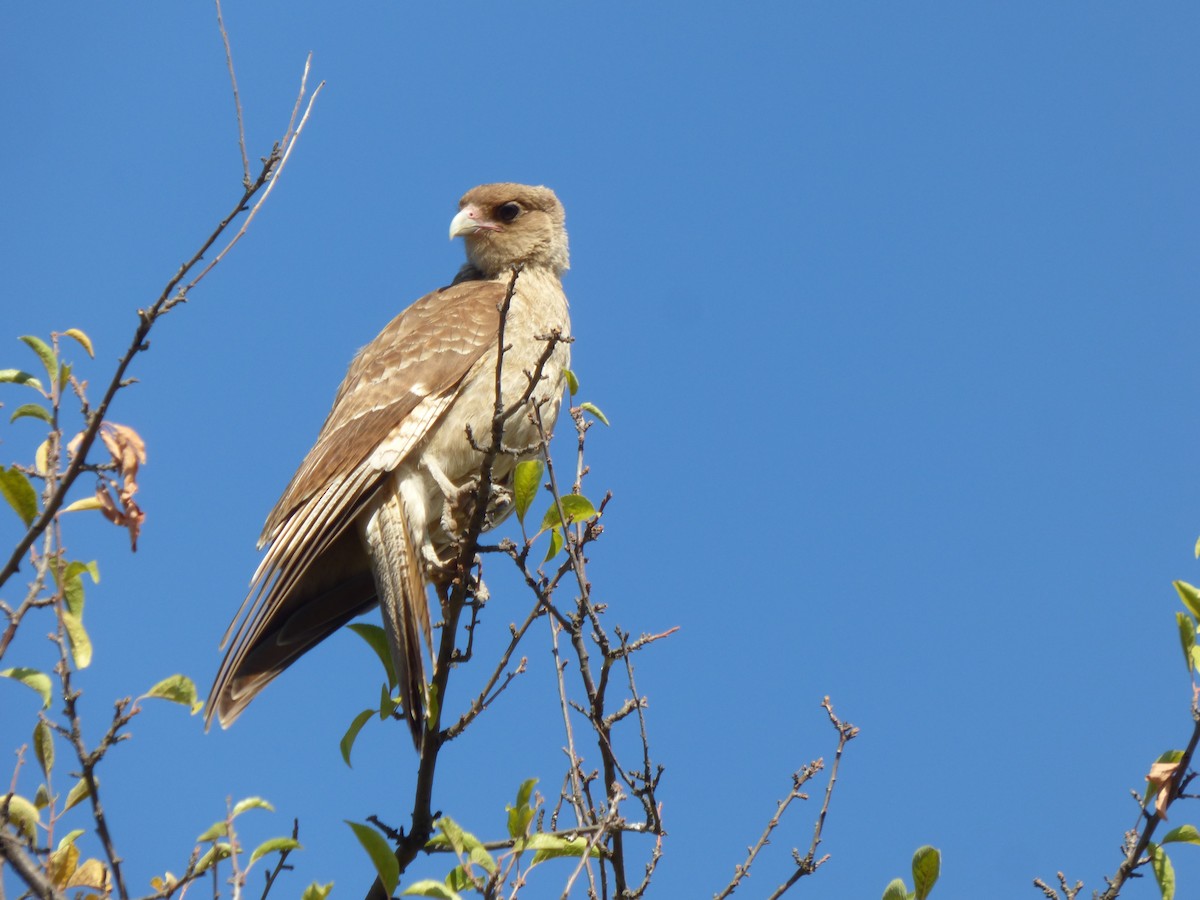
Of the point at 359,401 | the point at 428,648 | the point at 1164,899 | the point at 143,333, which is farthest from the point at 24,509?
the point at 1164,899

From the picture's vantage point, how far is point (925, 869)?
3.13 metres

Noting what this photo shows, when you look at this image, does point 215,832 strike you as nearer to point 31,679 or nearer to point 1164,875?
point 31,679

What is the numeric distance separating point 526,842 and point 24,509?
4.75 feet

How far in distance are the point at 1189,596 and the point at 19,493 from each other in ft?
9.84

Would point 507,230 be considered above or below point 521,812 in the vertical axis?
above

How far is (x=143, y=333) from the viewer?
2.87 meters

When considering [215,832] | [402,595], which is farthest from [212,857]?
[402,595]

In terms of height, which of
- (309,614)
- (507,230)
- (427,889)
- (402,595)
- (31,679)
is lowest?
(427,889)

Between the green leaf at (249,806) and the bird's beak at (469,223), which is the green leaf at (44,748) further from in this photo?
the bird's beak at (469,223)

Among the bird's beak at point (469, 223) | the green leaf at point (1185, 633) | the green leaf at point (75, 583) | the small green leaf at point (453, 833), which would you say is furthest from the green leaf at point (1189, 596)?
the bird's beak at point (469, 223)

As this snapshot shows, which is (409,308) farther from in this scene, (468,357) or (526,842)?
(526,842)

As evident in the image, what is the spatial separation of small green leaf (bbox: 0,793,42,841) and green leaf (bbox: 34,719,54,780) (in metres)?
0.10

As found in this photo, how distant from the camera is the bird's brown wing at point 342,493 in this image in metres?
4.55

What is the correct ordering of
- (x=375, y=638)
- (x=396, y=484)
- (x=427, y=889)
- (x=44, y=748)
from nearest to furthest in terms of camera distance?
(x=427, y=889), (x=44, y=748), (x=375, y=638), (x=396, y=484)
